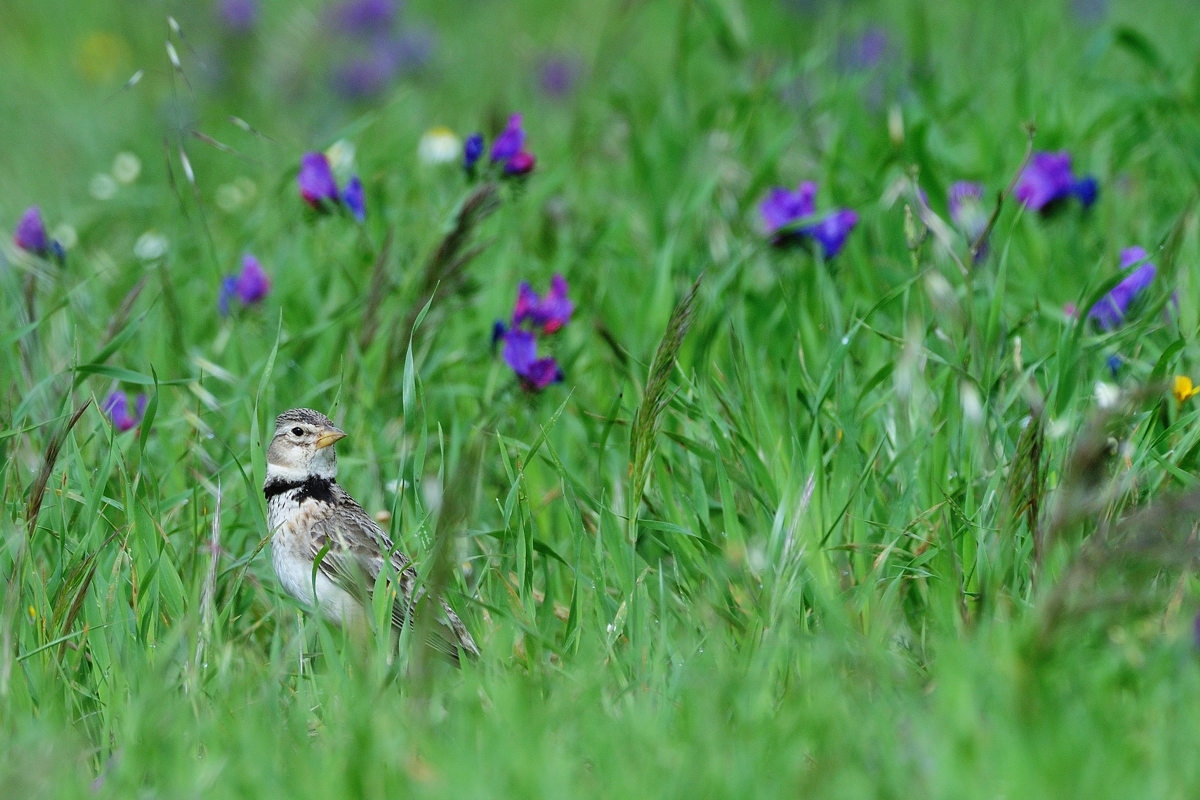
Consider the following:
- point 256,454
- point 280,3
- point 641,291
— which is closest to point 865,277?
point 641,291

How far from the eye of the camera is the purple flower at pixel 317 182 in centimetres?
459

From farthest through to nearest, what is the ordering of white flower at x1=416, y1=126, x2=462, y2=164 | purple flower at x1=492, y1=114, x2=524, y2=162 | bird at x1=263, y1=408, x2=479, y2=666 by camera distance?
white flower at x1=416, y1=126, x2=462, y2=164 < purple flower at x1=492, y1=114, x2=524, y2=162 < bird at x1=263, y1=408, x2=479, y2=666

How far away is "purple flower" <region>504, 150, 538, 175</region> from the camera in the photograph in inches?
181

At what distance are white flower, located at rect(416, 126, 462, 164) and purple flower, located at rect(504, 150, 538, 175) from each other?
168 centimetres

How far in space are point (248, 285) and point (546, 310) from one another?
4.12ft

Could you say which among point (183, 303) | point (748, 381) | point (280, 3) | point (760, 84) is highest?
point (280, 3)

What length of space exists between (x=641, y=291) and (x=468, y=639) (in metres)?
2.19

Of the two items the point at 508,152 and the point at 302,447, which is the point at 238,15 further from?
the point at 302,447

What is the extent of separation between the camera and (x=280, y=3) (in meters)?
11.7

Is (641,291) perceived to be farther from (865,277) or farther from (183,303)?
(183,303)

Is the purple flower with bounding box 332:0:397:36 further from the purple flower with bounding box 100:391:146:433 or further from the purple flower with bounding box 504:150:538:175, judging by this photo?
the purple flower with bounding box 100:391:146:433

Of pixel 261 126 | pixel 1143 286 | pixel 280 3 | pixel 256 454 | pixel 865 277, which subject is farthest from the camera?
pixel 280 3

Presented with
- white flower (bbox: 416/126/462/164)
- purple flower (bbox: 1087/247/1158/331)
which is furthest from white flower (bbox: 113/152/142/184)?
purple flower (bbox: 1087/247/1158/331)

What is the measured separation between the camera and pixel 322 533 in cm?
367
